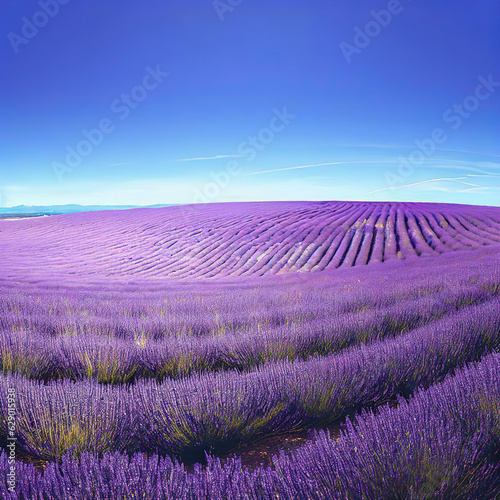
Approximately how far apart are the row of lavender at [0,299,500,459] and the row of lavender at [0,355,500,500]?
13.9 inches

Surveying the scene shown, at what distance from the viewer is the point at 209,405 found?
1.43 meters

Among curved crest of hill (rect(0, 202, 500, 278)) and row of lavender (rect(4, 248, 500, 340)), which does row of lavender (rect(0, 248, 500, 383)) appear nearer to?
row of lavender (rect(4, 248, 500, 340))

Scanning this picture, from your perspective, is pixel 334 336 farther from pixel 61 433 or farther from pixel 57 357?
pixel 57 357

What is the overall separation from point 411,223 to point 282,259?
4.91 m

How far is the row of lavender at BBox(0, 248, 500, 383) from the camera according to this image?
2199mm

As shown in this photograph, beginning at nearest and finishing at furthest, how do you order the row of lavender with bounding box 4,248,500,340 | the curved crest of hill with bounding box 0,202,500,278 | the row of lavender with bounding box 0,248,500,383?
the row of lavender with bounding box 0,248,500,383
the row of lavender with bounding box 4,248,500,340
the curved crest of hill with bounding box 0,202,500,278

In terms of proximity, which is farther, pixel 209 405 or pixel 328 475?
pixel 209 405

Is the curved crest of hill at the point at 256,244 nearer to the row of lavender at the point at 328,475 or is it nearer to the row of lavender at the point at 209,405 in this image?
the row of lavender at the point at 209,405

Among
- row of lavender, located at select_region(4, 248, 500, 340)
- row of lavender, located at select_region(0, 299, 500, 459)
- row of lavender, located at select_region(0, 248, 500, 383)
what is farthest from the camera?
row of lavender, located at select_region(4, 248, 500, 340)

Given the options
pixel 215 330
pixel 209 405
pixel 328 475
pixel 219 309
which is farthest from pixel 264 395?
pixel 219 309

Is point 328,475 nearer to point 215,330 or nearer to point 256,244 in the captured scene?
point 215,330

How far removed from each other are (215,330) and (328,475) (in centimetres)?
214

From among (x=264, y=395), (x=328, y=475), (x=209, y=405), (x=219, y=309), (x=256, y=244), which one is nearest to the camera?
(x=328, y=475)

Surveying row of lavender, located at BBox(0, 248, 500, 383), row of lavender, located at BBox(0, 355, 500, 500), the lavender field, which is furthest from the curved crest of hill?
row of lavender, located at BBox(0, 355, 500, 500)
